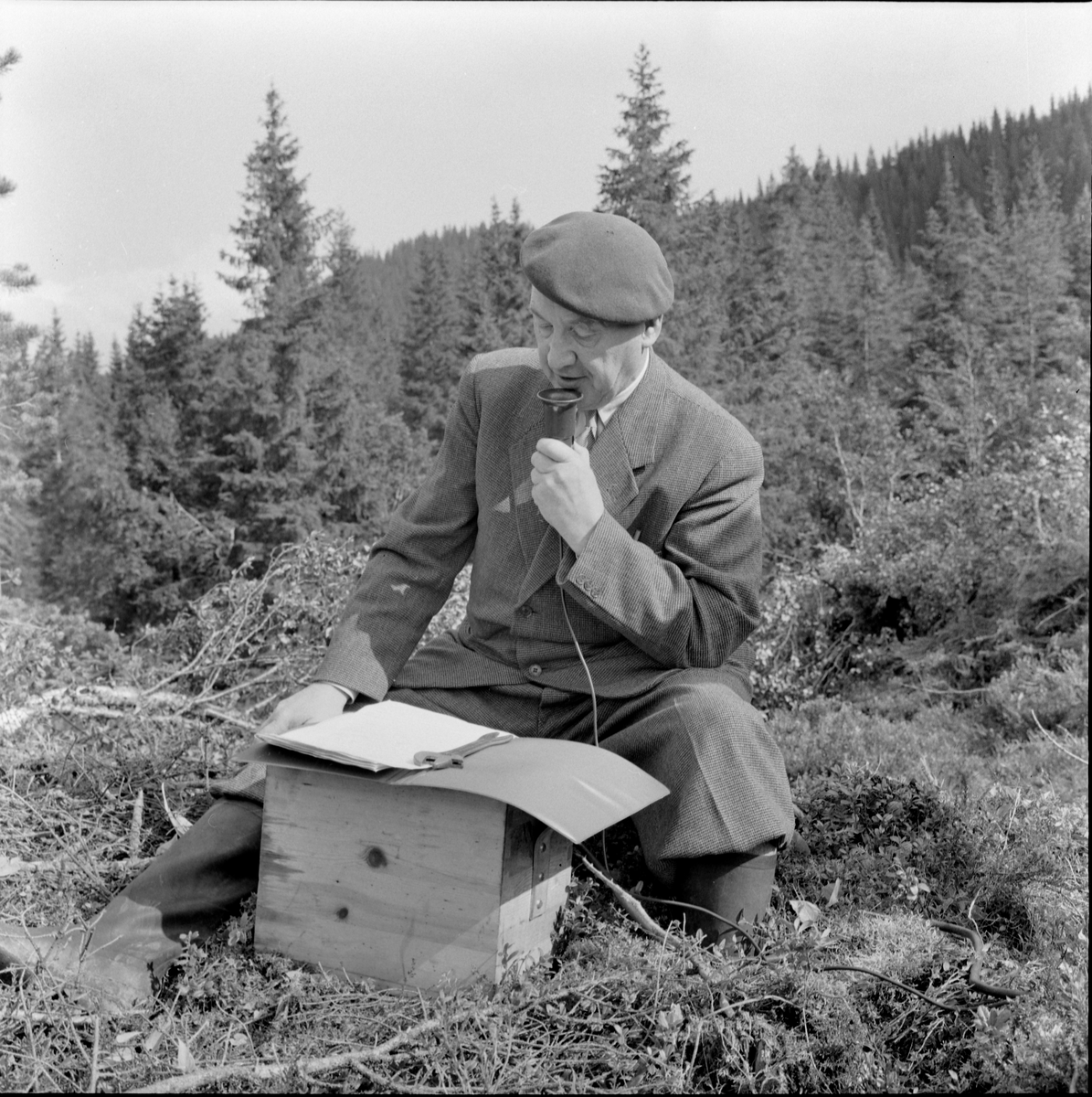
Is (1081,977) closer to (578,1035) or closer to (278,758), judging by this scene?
(578,1035)

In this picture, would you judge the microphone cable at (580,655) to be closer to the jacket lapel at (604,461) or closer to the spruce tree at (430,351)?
the jacket lapel at (604,461)

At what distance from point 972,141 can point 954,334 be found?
2427 inches

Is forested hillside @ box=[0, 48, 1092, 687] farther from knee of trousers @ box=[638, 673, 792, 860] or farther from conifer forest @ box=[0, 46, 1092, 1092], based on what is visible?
knee of trousers @ box=[638, 673, 792, 860]

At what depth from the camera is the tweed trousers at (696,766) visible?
2.51m

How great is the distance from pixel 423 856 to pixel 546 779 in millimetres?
316

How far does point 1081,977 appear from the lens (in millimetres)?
2193

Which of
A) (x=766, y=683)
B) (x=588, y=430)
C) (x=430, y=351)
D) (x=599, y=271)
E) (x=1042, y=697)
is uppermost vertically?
(x=430, y=351)

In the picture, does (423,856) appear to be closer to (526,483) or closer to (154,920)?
(154,920)

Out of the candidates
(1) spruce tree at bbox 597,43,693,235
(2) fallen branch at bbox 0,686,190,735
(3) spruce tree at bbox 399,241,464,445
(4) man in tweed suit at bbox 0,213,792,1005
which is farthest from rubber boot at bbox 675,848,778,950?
(3) spruce tree at bbox 399,241,464,445

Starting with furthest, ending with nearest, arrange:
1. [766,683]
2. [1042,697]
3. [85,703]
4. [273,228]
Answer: [273,228]
[766,683]
[1042,697]
[85,703]

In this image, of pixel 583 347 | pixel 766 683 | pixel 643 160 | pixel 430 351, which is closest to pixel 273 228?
pixel 643 160

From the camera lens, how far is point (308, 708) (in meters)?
2.70

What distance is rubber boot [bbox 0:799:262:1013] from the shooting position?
235 cm

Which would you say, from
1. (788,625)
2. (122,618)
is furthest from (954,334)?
(788,625)
